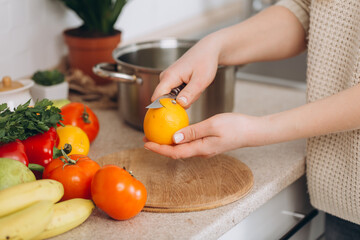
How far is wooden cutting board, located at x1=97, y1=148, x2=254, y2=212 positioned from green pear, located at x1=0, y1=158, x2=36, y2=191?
224 mm

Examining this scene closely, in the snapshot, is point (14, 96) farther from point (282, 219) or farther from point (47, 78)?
point (282, 219)

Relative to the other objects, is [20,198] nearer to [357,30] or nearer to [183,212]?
[183,212]

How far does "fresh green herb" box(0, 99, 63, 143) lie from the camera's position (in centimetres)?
82

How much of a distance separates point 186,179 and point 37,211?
348 mm

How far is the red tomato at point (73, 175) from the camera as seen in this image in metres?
0.83

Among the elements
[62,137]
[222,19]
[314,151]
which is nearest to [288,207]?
[314,151]

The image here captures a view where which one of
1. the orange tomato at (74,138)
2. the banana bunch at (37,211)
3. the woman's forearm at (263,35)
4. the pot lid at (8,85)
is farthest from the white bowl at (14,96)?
the woman's forearm at (263,35)

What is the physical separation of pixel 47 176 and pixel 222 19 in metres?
1.55

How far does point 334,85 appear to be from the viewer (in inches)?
40.4

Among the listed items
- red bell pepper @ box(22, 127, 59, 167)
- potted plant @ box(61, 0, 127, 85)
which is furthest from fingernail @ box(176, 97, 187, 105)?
potted plant @ box(61, 0, 127, 85)

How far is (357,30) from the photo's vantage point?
971 millimetres

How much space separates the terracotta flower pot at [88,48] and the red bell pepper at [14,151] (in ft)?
2.09

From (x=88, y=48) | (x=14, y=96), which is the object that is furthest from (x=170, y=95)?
(x=88, y=48)

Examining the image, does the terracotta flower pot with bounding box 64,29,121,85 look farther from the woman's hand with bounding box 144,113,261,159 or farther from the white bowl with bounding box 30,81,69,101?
the woman's hand with bounding box 144,113,261,159
